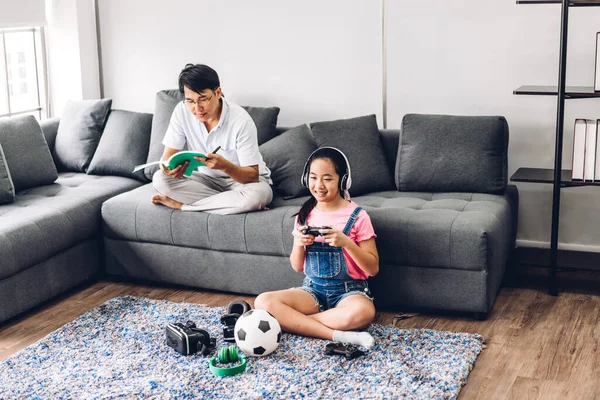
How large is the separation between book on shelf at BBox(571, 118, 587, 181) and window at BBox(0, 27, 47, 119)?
346 cm

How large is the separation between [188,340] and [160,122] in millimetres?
1892

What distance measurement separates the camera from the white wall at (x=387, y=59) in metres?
4.27

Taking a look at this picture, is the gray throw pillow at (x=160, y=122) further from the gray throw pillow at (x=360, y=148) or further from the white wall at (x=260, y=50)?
the gray throw pillow at (x=360, y=148)

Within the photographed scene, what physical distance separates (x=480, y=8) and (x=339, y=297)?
1.90 meters

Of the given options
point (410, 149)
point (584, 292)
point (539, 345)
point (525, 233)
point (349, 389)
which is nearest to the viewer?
point (349, 389)

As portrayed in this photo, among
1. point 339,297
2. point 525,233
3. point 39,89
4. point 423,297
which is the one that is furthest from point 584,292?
point 39,89

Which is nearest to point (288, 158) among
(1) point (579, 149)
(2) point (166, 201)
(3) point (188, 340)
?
(2) point (166, 201)

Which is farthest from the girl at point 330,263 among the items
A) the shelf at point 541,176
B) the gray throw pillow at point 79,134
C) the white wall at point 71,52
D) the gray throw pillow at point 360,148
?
the white wall at point 71,52

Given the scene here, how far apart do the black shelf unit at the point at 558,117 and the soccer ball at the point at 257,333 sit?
1541 millimetres

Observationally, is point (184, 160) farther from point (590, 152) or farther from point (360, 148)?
point (590, 152)

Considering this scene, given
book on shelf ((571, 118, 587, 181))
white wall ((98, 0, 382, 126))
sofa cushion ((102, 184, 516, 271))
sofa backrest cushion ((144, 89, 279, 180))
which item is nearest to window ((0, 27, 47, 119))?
white wall ((98, 0, 382, 126))

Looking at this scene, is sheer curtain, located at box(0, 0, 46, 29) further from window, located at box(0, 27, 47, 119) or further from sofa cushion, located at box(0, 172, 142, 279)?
sofa cushion, located at box(0, 172, 142, 279)

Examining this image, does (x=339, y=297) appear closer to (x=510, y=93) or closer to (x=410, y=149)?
(x=410, y=149)

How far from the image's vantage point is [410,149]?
419 cm
